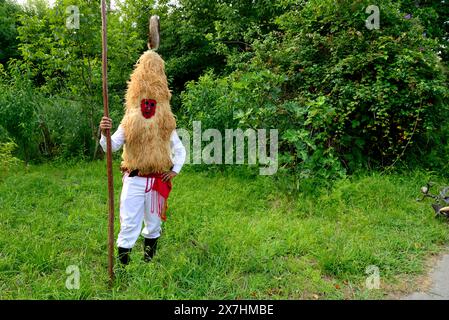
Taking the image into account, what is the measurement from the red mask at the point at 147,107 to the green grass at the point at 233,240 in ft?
3.91

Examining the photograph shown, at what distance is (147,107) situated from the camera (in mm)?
2795

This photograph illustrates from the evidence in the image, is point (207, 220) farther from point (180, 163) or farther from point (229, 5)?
point (229, 5)

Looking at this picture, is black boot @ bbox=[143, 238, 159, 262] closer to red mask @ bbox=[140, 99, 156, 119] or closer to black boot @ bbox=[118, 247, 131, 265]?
black boot @ bbox=[118, 247, 131, 265]

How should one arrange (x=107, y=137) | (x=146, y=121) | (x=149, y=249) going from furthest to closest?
(x=149, y=249), (x=146, y=121), (x=107, y=137)

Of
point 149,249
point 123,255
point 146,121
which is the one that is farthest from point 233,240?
point 146,121

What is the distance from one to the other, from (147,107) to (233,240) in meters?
1.53

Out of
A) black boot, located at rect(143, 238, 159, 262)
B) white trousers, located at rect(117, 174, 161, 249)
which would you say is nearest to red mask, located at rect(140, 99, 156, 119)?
white trousers, located at rect(117, 174, 161, 249)

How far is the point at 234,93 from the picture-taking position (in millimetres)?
5590

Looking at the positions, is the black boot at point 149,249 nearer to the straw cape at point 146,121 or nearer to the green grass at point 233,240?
the green grass at point 233,240

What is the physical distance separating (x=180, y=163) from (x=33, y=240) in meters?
1.71

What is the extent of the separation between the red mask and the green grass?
119cm

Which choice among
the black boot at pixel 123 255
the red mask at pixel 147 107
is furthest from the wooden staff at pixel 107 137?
the red mask at pixel 147 107

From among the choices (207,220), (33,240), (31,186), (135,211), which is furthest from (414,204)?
(31,186)

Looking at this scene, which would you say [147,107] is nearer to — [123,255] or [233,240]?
[123,255]
